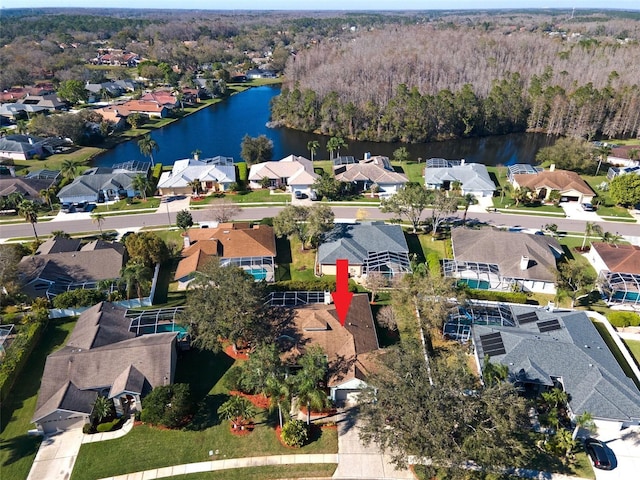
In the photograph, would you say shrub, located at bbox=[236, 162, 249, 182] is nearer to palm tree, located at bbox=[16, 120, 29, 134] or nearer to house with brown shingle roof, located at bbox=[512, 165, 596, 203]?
house with brown shingle roof, located at bbox=[512, 165, 596, 203]

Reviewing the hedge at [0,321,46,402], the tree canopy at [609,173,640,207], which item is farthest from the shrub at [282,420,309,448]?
the tree canopy at [609,173,640,207]

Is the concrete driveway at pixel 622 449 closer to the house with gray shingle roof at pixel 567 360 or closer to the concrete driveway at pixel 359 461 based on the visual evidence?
the house with gray shingle roof at pixel 567 360

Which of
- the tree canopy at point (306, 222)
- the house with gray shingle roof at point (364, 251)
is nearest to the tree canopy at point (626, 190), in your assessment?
the house with gray shingle roof at point (364, 251)

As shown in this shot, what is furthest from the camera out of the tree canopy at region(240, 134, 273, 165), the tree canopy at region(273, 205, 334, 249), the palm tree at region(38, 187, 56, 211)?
the tree canopy at region(240, 134, 273, 165)

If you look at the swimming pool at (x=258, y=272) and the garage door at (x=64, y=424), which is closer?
the garage door at (x=64, y=424)

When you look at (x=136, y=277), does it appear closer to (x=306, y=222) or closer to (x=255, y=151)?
(x=306, y=222)

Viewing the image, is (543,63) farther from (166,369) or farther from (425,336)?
(166,369)
